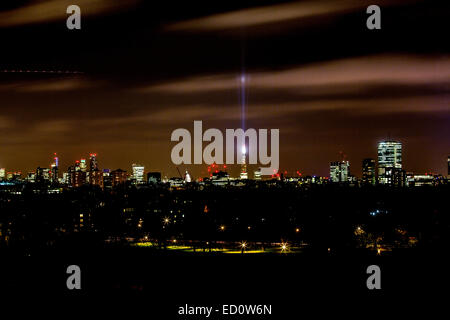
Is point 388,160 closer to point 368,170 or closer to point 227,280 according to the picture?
point 368,170

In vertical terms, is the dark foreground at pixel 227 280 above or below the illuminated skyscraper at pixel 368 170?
below

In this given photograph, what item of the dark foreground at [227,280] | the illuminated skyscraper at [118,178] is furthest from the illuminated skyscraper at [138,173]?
the dark foreground at [227,280]

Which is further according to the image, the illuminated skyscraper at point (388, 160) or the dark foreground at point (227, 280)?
the illuminated skyscraper at point (388, 160)

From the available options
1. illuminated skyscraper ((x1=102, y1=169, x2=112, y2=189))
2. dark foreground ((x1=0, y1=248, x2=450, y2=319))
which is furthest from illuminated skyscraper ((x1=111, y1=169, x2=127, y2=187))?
dark foreground ((x1=0, y1=248, x2=450, y2=319))

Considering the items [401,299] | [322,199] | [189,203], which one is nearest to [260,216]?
[322,199]

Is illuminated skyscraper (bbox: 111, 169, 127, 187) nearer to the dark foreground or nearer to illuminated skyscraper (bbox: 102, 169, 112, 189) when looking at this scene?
illuminated skyscraper (bbox: 102, 169, 112, 189)

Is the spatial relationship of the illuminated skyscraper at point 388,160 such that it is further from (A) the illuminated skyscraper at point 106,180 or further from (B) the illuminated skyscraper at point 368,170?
(A) the illuminated skyscraper at point 106,180

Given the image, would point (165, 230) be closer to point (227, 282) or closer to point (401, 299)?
point (227, 282)
